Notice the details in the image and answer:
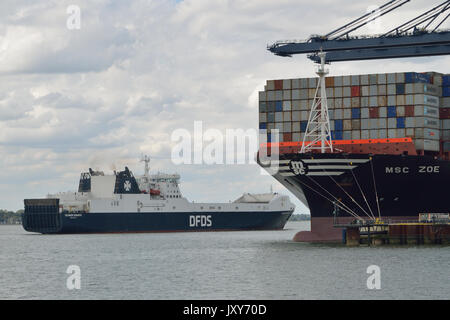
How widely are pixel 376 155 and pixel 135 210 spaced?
54.1 meters

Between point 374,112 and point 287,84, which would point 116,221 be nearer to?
point 287,84

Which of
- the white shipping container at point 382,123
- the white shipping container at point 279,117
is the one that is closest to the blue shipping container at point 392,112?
the white shipping container at point 382,123

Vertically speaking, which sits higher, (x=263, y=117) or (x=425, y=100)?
(x=425, y=100)

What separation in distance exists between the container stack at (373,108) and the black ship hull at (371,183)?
2.35 meters

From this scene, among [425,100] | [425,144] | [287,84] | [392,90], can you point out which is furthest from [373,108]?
[287,84]

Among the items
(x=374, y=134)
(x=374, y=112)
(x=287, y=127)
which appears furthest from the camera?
(x=287, y=127)

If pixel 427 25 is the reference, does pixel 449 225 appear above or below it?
below

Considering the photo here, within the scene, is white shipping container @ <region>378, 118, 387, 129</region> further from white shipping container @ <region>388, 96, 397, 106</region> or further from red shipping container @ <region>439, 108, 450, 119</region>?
red shipping container @ <region>439, 108, 450, 119</region>

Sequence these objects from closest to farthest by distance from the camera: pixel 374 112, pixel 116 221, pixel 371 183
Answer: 1. pixel 371 183
2. pixel 374 112
3. pixel 116 221

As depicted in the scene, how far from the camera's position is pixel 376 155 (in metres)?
65.6
